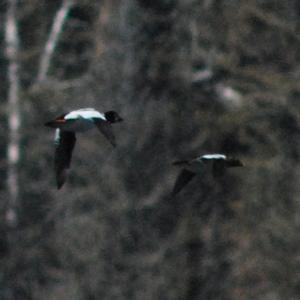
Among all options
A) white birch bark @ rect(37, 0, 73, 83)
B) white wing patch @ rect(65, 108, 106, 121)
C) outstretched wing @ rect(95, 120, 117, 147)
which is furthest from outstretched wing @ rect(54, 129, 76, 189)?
white birch bark @ rect(37, 0, 73, 83)

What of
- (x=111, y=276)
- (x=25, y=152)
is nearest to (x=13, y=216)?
(x=25, y=152)

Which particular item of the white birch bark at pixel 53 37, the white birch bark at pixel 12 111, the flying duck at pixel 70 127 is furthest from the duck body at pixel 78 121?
the white birch bark at pixel 53 37

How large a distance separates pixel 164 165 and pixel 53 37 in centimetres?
523

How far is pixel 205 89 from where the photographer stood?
65.3 ft

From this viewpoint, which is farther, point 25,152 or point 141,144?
point 25,152

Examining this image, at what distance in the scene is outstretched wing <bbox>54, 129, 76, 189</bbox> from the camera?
771cm

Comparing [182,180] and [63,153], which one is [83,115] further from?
[182,180]

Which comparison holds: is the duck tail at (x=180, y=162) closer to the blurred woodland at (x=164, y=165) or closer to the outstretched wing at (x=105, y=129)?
the outstretched wing at (x=105, y=129)

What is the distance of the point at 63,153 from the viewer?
7801 mm

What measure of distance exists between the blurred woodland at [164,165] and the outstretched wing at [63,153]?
9.56 metres

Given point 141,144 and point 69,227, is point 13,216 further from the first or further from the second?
point 141,144

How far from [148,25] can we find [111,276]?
274cm

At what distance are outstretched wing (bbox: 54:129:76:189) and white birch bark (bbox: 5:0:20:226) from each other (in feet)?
40.0

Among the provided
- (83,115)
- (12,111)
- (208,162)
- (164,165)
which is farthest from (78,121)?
(12,111)
